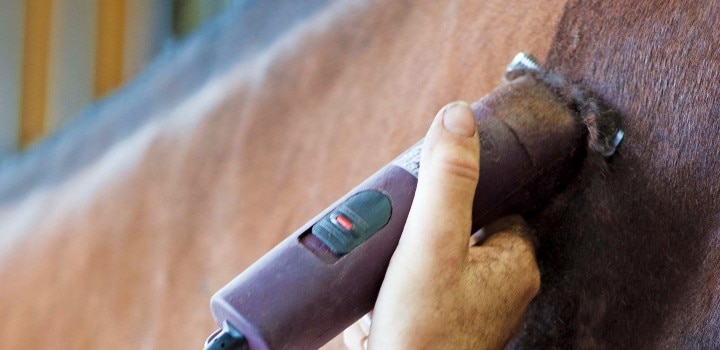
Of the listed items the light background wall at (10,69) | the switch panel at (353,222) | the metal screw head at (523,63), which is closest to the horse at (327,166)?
the metal screw head at (523,63)

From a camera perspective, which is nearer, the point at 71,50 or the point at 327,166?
the point at 327,166

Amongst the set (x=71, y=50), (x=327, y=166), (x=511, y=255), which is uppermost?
(x=71, y=50)

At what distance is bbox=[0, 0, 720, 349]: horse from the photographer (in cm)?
43

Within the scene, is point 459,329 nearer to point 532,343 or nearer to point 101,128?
point 532,343

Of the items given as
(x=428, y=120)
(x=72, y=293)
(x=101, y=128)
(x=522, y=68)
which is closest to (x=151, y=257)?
(x=72, y=293)

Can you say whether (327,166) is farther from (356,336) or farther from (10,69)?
(10,69)

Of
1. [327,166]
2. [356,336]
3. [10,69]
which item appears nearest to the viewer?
[356,336]

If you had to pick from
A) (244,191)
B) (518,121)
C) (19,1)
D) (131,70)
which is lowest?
(518,121)

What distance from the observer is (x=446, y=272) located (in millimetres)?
405

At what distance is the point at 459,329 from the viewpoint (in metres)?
0.41

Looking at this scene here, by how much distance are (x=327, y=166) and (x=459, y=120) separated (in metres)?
0.27

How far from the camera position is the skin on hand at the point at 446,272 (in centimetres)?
40

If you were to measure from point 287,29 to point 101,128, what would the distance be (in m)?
0.31

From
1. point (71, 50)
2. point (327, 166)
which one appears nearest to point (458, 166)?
point (327, 166)
